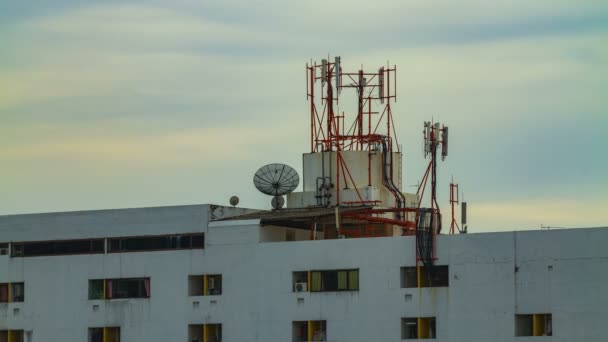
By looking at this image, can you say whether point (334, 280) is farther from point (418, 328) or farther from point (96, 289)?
point (96, 289)

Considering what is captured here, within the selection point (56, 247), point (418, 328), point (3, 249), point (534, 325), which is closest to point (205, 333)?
point (56, 247)

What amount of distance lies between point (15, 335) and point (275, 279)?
15.7 metres

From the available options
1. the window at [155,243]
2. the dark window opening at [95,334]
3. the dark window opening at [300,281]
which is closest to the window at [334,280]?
the dark window opening at [300,281]

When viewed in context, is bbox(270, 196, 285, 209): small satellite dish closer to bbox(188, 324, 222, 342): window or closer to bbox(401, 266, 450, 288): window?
bbox(188, 324, 222, 342): window

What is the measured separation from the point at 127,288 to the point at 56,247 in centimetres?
490

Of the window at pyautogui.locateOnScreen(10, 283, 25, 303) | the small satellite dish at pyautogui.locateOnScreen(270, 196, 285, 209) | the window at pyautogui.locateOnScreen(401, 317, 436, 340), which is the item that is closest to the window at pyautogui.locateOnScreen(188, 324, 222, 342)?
the small satellite dish at pyautogui.locateOnScreen(270, 196, 285, 209)

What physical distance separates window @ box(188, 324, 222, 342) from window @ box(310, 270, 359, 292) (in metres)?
5.66

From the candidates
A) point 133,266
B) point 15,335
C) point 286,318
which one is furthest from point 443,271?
point 15,335

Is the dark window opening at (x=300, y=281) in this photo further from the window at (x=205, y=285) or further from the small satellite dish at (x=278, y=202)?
the small satellite dish at (x=278, y=202)

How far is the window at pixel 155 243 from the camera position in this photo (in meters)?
78.1

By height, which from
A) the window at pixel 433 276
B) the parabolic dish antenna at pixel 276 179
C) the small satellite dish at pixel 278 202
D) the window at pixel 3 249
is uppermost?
the parabolic dish antenna at pixel 276 179

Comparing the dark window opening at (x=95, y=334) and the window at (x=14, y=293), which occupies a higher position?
the window at (x=14, y=293)

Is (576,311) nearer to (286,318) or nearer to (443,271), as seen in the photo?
(443,271)

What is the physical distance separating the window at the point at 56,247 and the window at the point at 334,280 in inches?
486
